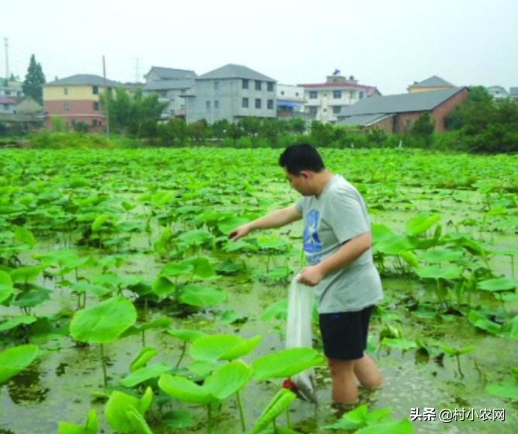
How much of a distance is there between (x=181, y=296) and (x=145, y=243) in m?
2.14

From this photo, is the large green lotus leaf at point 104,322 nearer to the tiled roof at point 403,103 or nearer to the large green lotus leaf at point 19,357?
the large green lotus leaf at point 19,357

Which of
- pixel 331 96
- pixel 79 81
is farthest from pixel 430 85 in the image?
pixel 79 81

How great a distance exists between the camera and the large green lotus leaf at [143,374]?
72.8 inches

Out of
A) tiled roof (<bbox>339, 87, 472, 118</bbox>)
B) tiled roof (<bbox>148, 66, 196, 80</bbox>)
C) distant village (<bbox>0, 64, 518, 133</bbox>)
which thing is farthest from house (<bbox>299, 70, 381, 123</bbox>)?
tiled roof (<bbox>339, 87, 472, 118</bbox>)

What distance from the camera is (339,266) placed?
6.72 feet

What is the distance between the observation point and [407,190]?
8844 millimetres

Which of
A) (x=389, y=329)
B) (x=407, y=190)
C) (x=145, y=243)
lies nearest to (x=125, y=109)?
(x=407, y=190)

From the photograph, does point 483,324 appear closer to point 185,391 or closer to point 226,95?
point 185,391

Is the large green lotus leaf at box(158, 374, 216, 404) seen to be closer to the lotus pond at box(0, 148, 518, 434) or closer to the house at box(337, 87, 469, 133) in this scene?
the lotus pond at box(0, 148, 518, 434)

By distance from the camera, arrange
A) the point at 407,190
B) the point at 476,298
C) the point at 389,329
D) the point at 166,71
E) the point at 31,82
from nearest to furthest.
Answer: the point at 389,329
the point at 476,298
the point at 407,190
the point at 166,71
the point at 31,82

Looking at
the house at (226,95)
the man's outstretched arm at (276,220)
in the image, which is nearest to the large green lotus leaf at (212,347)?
the man's outstretched arm at (276,220)

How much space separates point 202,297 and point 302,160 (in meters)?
0.96

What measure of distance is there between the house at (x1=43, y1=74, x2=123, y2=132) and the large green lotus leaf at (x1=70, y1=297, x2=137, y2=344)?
149 ft

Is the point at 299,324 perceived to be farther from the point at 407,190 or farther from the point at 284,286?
the point at 407,190
